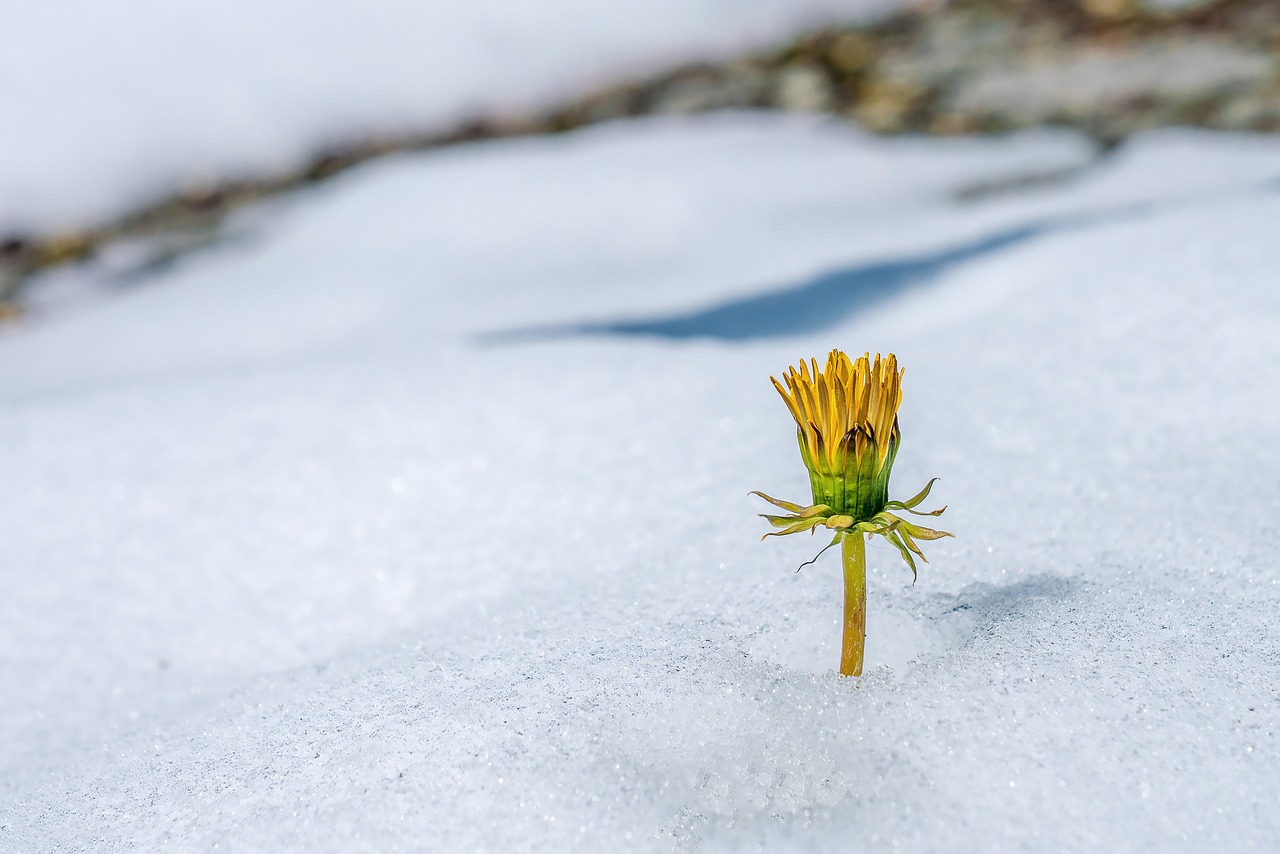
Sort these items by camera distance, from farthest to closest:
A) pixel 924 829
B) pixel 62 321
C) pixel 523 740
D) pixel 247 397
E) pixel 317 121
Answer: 1. pixel 317 121
2. pixel 62 321
3. pixel 247 397
4. pixel 523 740
5. pixel 924 829

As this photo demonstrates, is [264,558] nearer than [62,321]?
Yes

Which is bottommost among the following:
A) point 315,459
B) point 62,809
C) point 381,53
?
point 62,809

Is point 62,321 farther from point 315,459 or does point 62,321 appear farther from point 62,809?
point 62,809

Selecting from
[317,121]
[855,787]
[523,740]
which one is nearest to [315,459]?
[523,740]

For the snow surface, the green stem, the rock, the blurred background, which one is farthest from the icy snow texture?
the green stem

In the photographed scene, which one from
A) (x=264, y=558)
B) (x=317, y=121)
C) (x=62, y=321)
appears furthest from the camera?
(x=317, y=121)

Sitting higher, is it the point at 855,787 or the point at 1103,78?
the point at 1103,78

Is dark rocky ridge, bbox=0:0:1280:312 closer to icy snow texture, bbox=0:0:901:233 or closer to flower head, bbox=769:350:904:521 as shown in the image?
icy snow texture, bbox=0:0:901:233
